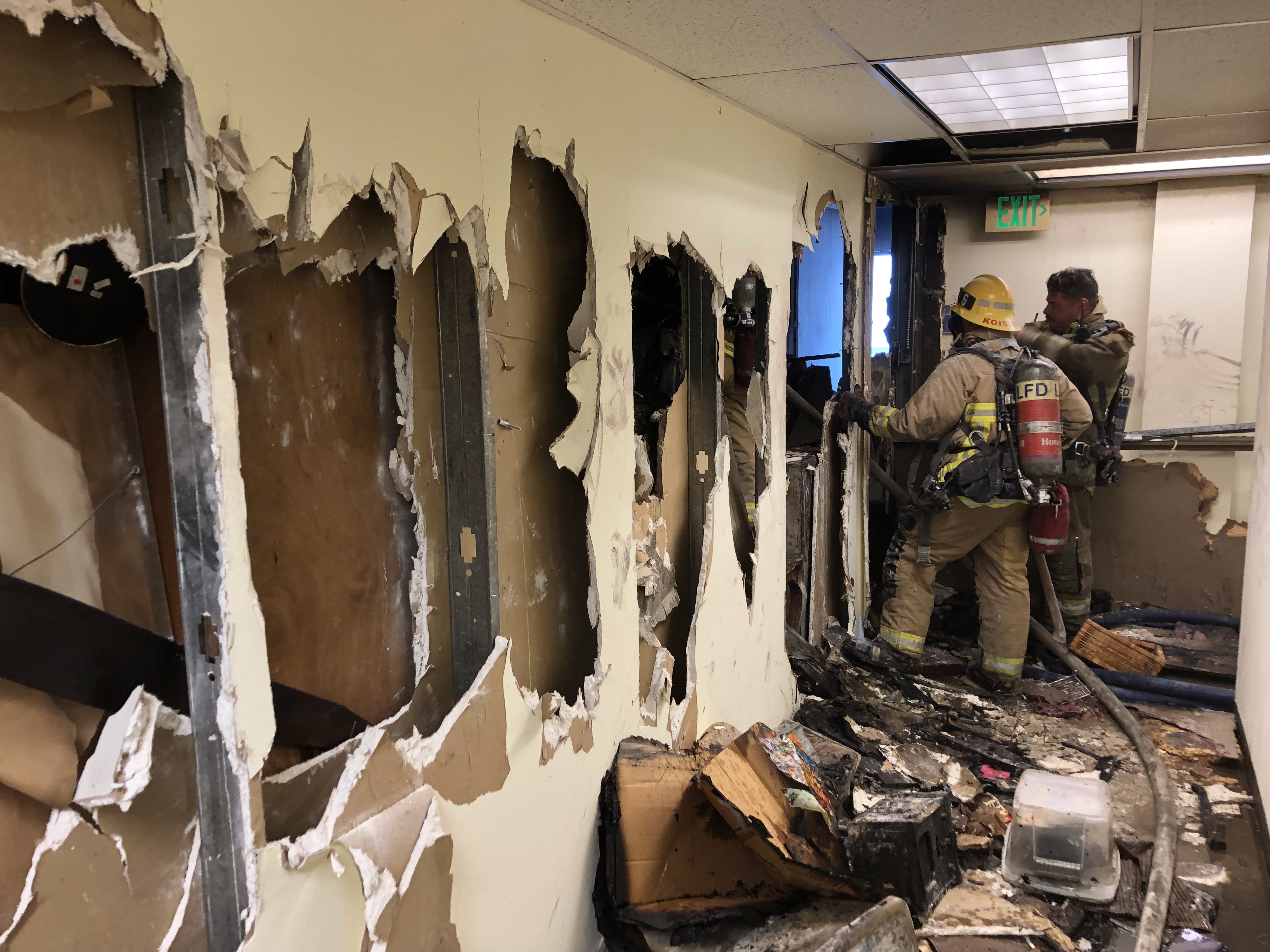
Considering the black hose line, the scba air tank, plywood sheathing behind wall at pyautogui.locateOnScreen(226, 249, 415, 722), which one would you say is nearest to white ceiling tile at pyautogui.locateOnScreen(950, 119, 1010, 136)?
the scba air tank

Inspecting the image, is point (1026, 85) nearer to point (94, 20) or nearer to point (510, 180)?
point (510, 180)

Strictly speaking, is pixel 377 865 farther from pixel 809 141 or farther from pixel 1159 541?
pixel 1159 541

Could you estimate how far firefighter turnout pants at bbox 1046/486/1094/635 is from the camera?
448cm

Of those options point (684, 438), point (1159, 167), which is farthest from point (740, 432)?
point (1159, 167)

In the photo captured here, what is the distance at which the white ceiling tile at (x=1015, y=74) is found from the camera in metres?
2.49

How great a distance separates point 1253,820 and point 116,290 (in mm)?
3369

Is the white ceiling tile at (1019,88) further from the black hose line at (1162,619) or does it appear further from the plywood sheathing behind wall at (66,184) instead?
the black hose line at (1162,619)

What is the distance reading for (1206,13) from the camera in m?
1.92

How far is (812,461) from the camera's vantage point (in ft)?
12.5

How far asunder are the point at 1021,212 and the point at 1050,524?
2.01 metres

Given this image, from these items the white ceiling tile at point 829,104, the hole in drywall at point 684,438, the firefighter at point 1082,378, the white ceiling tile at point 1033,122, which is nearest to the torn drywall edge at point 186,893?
the hole in drywall at point 684,438

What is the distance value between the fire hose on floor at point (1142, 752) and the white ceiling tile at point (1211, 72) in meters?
1.53

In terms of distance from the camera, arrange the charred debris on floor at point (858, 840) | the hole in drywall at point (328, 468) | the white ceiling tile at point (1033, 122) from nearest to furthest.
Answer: the hole in drywall at point (328, 468)
the charred debris on floor at point (858, 840)
the white ceiling tile at point (1033, 122)

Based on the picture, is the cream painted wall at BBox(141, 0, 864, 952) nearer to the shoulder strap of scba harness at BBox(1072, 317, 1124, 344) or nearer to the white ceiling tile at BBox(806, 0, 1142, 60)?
the white ceiling tile at BBox(806, 0, 1142, 60)
